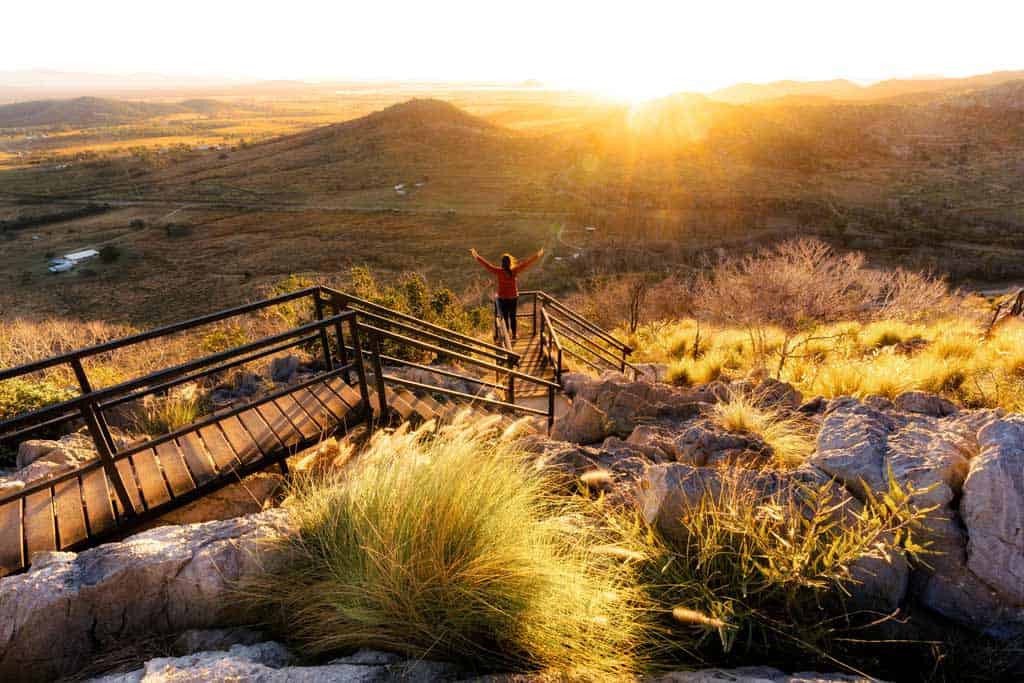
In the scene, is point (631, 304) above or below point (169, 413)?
below

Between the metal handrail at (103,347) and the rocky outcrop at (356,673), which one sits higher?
the metal handrail at (103,347)

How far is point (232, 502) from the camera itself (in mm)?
4359

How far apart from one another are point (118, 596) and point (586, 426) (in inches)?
183

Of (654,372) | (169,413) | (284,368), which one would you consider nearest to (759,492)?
(169,413)

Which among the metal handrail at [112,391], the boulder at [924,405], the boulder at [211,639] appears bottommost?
the boulder at [211,639]

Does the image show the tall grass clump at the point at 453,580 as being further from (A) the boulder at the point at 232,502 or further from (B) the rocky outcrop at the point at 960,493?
(B) the rocky outcrop at the point at 960,493

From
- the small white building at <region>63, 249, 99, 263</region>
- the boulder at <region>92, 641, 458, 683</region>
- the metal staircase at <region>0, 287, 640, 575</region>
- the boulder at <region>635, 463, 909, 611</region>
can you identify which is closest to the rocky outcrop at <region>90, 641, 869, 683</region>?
the boulder at <region>92, 641, 458, 683</region>

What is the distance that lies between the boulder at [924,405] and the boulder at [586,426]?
3.02 meters

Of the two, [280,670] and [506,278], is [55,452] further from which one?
[506,278]

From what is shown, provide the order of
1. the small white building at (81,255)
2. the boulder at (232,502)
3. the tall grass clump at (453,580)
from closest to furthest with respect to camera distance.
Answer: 1. the tall grass clump at (453,580)
2. the boulder at (232,502)
3. the small white building at (81,255)

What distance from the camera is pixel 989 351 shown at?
8062 millimetres

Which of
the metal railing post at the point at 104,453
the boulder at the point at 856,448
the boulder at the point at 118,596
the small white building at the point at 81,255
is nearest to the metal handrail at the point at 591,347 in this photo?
the boulder at the point at 856,448

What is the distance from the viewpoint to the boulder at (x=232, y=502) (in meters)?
4.16

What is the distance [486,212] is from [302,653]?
5689cm
